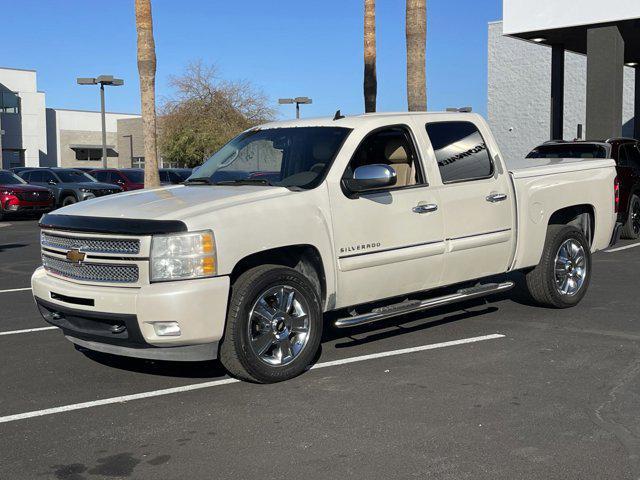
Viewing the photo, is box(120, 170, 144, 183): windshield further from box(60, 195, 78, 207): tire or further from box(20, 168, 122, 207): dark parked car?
box(60, 195, 78, 207): tire

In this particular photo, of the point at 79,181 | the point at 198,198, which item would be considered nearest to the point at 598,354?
the point at 198,198

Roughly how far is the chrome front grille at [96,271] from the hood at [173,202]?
355 millimetres

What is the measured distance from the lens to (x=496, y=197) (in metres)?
7.29

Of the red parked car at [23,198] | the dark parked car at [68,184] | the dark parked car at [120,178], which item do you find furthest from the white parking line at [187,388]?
the dark parked car at [120,178]

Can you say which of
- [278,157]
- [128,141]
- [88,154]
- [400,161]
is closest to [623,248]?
[400,161]

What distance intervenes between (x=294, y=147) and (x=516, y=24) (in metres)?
15.9

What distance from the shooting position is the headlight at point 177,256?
5262mm

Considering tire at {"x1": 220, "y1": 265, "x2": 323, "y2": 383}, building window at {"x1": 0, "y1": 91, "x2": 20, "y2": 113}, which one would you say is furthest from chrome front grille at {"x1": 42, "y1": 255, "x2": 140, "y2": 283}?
building window at {"x1": 0, "y1": 91, "x2": 20, "y2": 113}

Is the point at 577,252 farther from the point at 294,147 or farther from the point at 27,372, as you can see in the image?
the point at 27,372

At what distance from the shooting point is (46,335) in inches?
296

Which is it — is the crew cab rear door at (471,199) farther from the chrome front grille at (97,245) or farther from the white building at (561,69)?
the white building at (561,69)

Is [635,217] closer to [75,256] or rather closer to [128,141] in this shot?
[75,256]

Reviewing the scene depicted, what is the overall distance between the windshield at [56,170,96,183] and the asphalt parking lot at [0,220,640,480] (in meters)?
20.3

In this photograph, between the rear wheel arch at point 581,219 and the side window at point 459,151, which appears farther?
the rear wheel arch at point 581,219
